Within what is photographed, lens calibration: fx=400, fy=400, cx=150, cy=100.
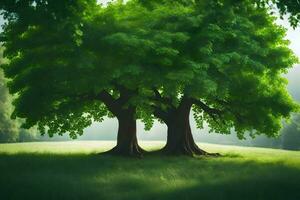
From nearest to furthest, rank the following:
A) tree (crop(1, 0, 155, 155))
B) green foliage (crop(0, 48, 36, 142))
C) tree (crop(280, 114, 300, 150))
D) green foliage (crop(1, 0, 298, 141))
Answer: green foliage (crop(1, 0, 298, 141)) → tree (crop(1, 0, 155, 155)) → green foliage (crop(0, 48, 36, 142)) → tree (crop(280, 114, 300, 150))

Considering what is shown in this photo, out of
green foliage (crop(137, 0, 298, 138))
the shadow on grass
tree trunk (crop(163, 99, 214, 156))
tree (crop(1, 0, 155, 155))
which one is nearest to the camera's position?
the shadow on grass

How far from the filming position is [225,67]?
2367 cm

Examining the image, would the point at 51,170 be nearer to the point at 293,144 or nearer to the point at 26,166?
the point at 26,166

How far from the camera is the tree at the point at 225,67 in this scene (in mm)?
21391

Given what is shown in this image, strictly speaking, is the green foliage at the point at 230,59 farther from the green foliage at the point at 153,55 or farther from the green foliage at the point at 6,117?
the green foliage at the point at 6,117

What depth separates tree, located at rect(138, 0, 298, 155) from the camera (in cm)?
2139

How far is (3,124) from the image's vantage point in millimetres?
59594

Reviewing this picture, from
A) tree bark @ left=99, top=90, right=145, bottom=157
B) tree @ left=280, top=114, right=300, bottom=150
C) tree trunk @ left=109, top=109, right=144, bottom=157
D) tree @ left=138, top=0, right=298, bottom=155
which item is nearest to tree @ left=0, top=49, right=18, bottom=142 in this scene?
tree bark @ left=99, top=90, right=145, bottom=157

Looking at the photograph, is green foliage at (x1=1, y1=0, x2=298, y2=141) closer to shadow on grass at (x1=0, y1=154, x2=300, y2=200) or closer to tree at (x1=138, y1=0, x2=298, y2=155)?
tree at (x1=138, y1=0, x2=298, y2=155)

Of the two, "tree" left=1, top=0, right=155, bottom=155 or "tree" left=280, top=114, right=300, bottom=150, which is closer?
"tree" left=1, top=0, right=155, bottom=155

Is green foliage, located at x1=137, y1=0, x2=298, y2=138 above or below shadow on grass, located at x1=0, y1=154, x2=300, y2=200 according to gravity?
above

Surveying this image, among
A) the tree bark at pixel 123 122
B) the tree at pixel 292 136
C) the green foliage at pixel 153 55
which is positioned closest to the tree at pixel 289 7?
the green foliage at pixel 153 55

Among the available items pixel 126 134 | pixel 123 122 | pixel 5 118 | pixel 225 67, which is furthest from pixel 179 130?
pixel 5 118

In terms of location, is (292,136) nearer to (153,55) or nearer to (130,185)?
(153,55)
